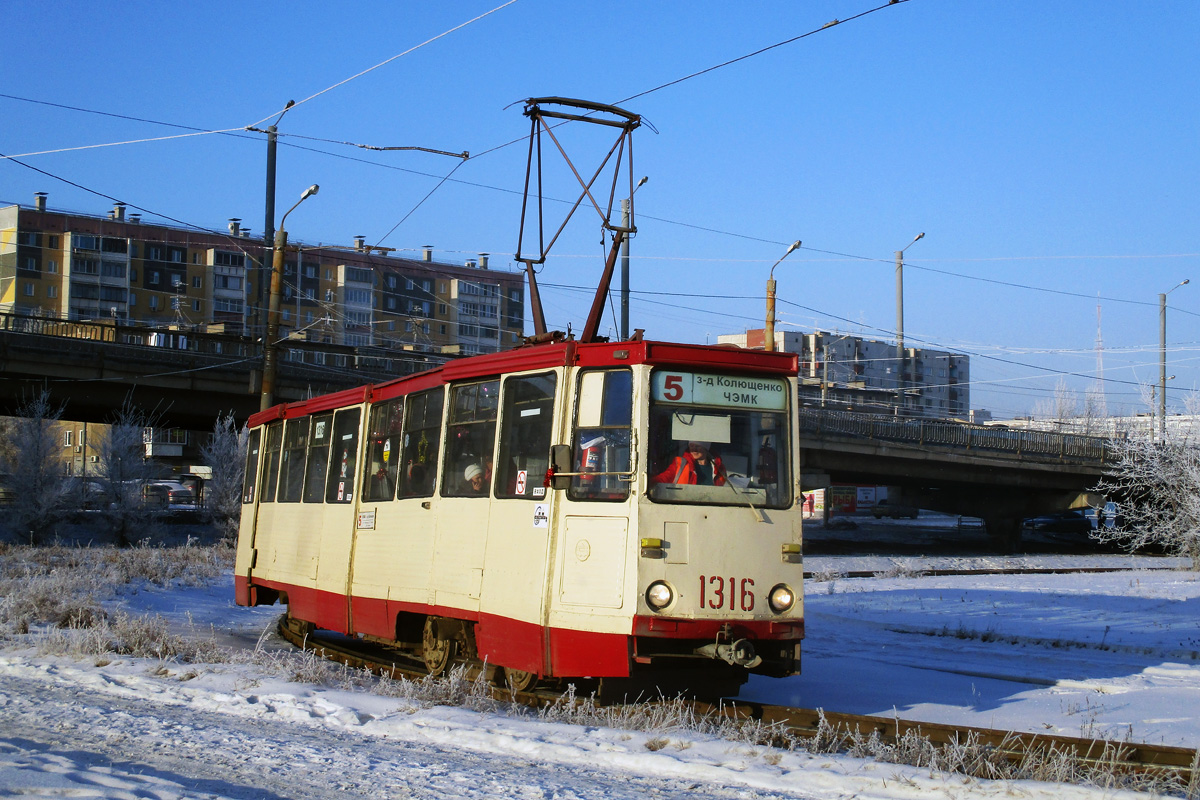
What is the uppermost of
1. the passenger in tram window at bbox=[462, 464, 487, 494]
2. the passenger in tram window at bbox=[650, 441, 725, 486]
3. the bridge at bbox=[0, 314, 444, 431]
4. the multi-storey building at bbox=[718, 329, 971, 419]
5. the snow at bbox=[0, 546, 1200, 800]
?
the multi-storey building at bbox=[718, 329, 971, 419]

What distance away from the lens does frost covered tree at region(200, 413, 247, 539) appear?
43312 millimetres

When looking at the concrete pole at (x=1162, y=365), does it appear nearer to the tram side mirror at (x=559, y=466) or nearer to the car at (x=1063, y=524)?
the car at (x=1063, y=524)

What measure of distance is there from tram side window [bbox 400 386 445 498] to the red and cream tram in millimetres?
290

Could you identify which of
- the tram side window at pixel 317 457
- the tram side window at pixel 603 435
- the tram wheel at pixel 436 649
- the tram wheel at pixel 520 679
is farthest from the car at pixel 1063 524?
the tram side window at pixel 603 435

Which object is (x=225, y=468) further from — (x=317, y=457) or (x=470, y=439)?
(x=470, y=439)

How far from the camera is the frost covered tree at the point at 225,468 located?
1705 inches

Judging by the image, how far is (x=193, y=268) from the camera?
93.7 m

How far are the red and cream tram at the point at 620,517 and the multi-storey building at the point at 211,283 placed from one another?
69163mm

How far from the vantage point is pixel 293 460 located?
15.2m

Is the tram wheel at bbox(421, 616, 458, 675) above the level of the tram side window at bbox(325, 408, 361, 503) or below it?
below

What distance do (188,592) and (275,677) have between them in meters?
11.7

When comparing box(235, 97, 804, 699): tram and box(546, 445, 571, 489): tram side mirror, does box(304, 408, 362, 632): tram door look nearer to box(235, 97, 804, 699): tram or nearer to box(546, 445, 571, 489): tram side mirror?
box(235, 97, 804, 699): tram

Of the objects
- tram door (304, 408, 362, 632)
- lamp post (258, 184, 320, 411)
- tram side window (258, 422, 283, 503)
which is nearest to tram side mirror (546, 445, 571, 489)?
A: tram door (304, 408, 362, 632)

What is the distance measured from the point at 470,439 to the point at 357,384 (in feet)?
134
